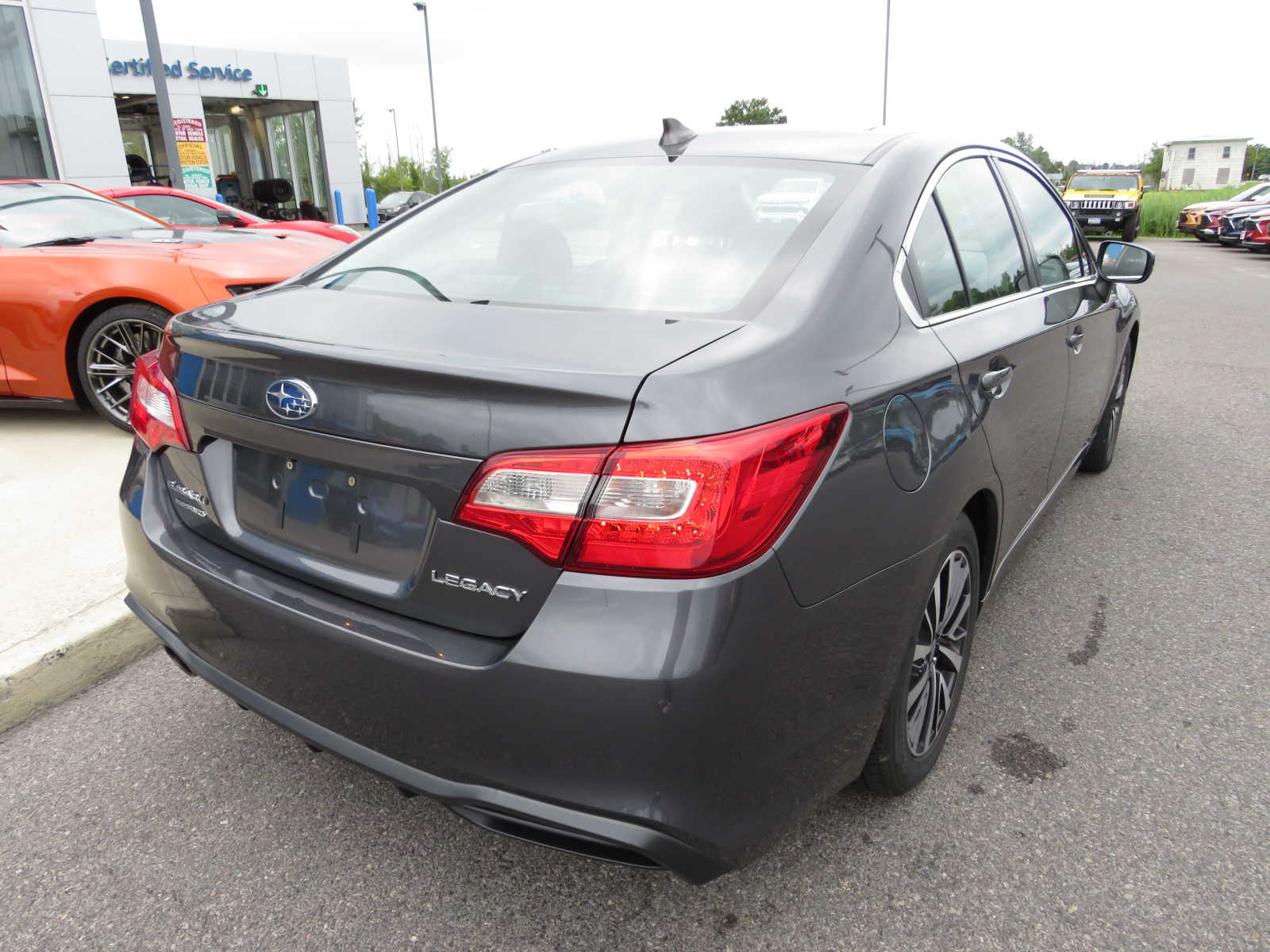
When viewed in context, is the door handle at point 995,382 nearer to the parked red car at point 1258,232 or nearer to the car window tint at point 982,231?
the car window tint at point 982,231

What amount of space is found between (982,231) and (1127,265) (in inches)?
62.2

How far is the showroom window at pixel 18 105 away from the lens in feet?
49.9

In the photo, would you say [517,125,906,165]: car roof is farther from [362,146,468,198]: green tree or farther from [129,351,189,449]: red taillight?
[362,146,468,198]: green tree

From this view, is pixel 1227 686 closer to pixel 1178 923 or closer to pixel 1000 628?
pixel 1000 628

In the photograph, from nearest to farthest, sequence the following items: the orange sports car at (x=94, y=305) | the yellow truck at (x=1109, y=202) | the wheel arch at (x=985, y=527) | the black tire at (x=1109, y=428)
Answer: the wheel arch at (x=985, y=527)
the black tire at (x=1109, y=428)
the orange sports car at (x=94, y=305)
the yellow truck at (x=1109, y=202)

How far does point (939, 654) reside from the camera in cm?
228

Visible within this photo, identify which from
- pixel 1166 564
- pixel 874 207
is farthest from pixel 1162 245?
pixel 874 207

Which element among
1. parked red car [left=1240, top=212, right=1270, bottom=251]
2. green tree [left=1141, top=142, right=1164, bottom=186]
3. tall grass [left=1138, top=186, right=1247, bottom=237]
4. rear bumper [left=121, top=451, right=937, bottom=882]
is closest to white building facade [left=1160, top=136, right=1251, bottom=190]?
green tree [left=1141, top=142, right=1164, bottom=186]

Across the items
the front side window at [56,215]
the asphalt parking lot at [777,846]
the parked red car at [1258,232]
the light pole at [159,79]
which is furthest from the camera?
the parked red car at [1258,232]

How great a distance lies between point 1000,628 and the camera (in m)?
3.16

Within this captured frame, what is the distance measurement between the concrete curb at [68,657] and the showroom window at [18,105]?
15.3 metres

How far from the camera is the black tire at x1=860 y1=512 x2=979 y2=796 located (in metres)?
1.99

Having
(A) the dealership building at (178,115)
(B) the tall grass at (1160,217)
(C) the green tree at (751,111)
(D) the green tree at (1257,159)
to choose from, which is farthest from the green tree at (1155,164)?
(A) the dealership building at (178,115)

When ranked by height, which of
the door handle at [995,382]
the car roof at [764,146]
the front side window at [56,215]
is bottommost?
the door handle at [995,382]
